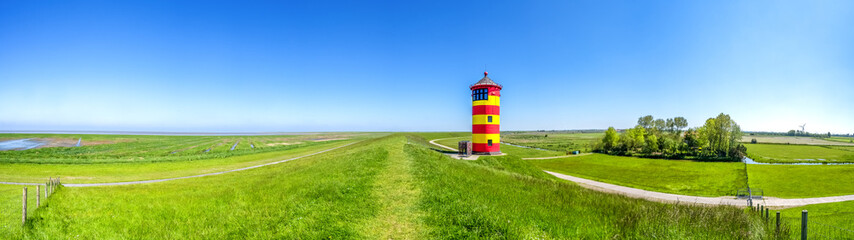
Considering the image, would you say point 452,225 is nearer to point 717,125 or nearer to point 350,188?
point 350,188

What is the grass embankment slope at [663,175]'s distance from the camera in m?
29.1

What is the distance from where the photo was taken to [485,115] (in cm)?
2803

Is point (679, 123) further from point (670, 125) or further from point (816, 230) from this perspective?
point (816, 230)

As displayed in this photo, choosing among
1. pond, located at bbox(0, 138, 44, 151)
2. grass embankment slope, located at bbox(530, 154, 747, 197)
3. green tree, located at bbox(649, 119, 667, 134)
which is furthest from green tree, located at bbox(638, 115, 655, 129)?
pond, located at bbox(0, 138, 44, 151)

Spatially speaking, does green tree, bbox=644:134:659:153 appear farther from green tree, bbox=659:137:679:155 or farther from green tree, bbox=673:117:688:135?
green tree, bbox=673:117:688:135

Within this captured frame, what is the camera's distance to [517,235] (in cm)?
546

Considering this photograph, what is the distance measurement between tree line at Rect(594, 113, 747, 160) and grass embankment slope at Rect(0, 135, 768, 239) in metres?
69.7

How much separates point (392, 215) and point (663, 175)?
151ft

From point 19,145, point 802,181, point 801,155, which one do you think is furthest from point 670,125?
point 19,145

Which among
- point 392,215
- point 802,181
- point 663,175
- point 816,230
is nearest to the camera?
point 392,215

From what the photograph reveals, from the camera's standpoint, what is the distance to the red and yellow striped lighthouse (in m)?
27.7

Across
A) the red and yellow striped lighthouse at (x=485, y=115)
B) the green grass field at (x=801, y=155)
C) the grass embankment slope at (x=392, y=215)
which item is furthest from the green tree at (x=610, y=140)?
the grass embankment slope at (x=392, y=215)

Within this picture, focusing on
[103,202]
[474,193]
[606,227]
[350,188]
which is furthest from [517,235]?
[103,202]

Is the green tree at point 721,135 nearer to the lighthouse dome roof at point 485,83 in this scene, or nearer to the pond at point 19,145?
the lighthouse dome roof at point 485,83
